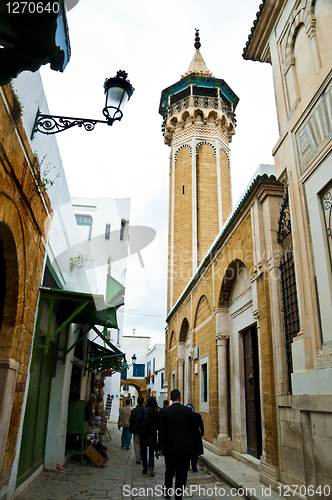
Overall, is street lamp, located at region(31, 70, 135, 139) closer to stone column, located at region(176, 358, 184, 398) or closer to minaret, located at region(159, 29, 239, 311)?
stone column, located at region(176, 358, 184, 398)

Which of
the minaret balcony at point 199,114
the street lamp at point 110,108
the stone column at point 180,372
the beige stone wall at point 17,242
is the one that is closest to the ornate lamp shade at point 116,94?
the street lamp at point 110,108

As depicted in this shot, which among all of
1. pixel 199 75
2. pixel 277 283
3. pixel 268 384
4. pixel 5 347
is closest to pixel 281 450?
pixel 268 384

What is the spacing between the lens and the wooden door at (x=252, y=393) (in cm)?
698

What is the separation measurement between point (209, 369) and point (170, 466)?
5625 mm

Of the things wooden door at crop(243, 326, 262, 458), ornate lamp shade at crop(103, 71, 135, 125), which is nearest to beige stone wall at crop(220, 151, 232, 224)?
wooden door at crop(243, 326, 262, 458)

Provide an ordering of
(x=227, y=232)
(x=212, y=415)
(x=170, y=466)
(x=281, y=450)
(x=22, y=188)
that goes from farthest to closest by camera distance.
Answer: (x=212, y=415) → (x=227, y=232) → (x=281, y=450) → (x=170, y=466) → (x=22, y=188)

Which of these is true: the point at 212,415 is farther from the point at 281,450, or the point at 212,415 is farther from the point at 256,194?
the point at 256,194

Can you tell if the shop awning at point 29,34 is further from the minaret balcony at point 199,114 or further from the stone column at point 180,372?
the minaret balcony at point 199,114

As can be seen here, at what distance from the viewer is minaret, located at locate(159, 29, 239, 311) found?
20.4m

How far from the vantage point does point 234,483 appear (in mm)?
5582

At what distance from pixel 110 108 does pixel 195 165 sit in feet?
57.4

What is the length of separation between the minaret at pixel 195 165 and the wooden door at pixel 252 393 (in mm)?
11881

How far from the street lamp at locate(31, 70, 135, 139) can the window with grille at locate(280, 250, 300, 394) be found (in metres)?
3.25

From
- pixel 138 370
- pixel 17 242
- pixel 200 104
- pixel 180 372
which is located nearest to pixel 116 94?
pixel 17 242
